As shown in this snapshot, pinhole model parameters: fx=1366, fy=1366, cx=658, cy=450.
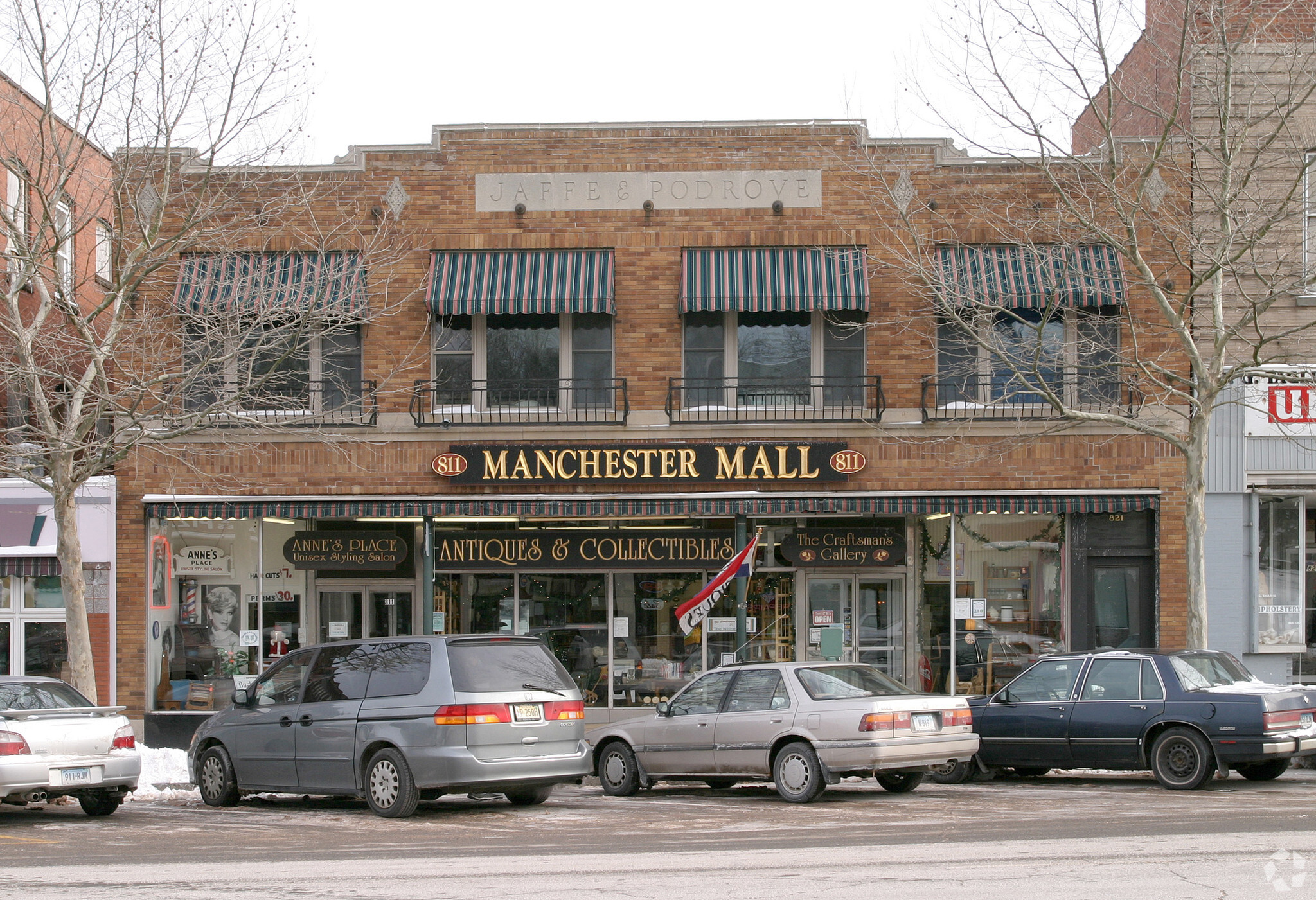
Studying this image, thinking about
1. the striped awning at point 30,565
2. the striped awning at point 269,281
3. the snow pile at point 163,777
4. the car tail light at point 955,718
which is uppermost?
the striped awning at point 269,281

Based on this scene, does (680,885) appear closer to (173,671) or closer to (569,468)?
(569,468)

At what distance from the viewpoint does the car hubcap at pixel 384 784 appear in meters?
12.4

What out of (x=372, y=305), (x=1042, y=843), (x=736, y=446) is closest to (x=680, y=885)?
(x=1042, y=843)

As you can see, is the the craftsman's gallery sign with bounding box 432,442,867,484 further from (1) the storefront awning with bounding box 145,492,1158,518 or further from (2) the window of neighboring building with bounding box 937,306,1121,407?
(2) the window of neighboring building with bounding box 937,306,1121,407

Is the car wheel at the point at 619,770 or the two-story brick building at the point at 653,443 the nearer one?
the car wheel at the point at 619,770

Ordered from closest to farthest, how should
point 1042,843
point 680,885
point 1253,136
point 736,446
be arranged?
point 680,885 < point 1042,843 < point 1253,136 < point 736,446

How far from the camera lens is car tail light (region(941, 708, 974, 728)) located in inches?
514

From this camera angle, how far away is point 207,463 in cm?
1936

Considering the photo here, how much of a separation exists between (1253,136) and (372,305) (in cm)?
1215

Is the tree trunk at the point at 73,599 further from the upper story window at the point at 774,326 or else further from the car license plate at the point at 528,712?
the upper story window at the point at 774,326

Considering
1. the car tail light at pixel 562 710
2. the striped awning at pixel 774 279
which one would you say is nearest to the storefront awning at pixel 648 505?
the striped awning at pixel 774 279

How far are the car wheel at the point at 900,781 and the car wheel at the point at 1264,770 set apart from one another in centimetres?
333

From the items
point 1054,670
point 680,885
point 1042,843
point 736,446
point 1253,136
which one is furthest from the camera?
point 736,446

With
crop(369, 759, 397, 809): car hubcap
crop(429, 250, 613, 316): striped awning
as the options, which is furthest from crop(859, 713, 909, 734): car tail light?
crop(429, 250, 613, 316): striped awning
